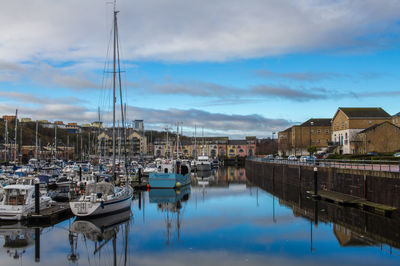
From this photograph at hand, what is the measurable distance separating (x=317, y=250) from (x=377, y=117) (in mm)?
66133

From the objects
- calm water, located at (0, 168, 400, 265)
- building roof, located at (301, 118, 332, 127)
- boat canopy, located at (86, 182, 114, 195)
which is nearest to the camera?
calm water, located at (0, 168, 400, 265)

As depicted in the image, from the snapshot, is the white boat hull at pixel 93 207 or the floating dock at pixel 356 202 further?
the white boat hull at pixel 93 207

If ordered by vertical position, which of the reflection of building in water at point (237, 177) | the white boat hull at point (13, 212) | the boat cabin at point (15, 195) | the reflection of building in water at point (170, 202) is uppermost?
the boat cabin at point (15, 195)

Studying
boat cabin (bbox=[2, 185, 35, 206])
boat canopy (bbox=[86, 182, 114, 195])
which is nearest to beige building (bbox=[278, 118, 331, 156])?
boat canopy (bbox=[86, 182, 114, 195])

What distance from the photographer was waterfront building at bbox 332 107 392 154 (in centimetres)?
7588

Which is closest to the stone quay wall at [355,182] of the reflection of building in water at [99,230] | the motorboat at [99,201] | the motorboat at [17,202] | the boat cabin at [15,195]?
the reflection of building in water at [99,230]

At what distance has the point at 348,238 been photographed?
73.6ft

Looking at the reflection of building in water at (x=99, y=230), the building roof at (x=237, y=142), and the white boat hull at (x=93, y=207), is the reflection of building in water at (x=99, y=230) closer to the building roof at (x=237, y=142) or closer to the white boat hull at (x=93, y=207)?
the white boat hull at (x=93, y=207)

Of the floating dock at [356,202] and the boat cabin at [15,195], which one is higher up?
the boat cabin at [15,195]

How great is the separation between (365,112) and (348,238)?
207 feet

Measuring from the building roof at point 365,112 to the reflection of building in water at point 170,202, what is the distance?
1659 inches

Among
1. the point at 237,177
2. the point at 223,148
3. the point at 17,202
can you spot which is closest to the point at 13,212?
the point at 17,202

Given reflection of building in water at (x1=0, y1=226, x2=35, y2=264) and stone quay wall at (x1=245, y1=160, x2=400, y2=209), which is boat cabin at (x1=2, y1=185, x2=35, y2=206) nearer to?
reflection of building in water at (x1=0, y1=226, x2=35, y2=264)

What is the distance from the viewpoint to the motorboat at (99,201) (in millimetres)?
27277
